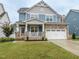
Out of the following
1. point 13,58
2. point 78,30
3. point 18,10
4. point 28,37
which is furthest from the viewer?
point 78,30

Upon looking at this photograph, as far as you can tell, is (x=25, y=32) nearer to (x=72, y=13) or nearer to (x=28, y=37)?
(x=28, y=37)

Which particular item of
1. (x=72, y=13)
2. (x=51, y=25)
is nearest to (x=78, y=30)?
(x=72, y=13)

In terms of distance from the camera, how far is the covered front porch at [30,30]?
34.3 m

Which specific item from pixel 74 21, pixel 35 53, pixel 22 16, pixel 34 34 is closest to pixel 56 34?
pixel 34 34

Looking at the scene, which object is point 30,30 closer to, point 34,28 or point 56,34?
point 34,28

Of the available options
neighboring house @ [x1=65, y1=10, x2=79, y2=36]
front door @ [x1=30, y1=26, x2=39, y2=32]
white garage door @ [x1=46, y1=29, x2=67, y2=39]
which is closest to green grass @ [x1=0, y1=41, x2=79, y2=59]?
white garage door @ [x1=46, y1=29, x2=67, y2=39]

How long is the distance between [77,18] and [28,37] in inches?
634

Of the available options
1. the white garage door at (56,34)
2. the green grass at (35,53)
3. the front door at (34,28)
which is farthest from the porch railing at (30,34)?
the green grass at (35,53)

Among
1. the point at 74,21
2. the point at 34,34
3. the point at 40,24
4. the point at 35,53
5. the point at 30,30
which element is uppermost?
the point at 74,21

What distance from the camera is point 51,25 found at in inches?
1469

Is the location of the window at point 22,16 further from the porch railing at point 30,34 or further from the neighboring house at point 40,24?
the porch railing at point 30,34

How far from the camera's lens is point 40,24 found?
1439 inches

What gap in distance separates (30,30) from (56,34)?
5412 millimetres

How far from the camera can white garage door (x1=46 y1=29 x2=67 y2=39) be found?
1463 inches
